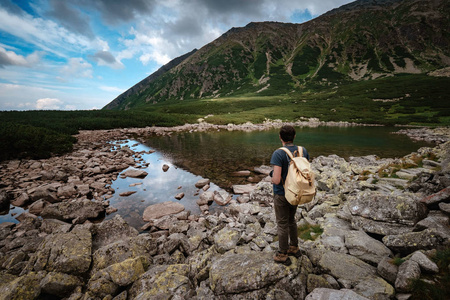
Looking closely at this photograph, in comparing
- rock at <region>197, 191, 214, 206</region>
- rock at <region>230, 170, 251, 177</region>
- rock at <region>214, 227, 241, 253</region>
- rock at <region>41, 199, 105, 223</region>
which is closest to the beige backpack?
rock at <region>214, 227, 241, 253</region>

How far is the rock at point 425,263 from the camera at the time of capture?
3.58 m

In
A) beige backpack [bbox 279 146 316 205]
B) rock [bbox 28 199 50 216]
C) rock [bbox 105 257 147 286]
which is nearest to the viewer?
beige backpack [bbox 279 146 316 205]

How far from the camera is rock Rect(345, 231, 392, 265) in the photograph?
5.14m

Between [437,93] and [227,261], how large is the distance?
145 metres

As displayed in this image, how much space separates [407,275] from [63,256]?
31.3 ft

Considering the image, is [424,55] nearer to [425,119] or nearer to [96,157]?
[425,119]

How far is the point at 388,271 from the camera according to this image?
4199mm

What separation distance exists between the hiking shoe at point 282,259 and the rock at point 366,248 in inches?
84.4

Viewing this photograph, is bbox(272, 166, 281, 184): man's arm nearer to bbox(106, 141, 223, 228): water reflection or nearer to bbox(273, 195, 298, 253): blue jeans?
bbox(273, 195, 298, 253): blue jeans

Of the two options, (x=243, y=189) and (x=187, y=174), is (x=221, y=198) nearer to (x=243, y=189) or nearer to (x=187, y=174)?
(x=243, y=189)

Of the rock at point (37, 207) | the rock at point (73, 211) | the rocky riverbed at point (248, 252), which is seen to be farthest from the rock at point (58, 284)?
the rock at point (37, 207)

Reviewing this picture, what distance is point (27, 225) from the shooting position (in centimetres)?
979

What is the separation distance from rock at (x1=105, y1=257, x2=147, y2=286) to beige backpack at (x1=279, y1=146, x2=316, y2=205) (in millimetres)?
5487

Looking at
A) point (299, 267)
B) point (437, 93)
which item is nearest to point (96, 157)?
point (299, 267)
